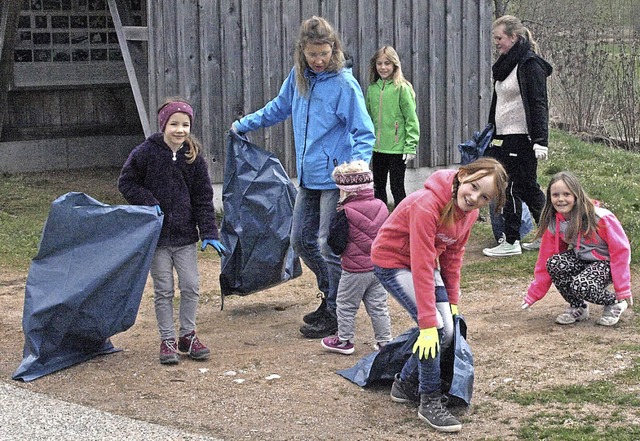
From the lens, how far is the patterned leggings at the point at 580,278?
652cm


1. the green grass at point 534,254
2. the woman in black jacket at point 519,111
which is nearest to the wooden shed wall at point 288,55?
the green grass at point 534,254

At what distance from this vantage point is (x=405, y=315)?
719 centimetres

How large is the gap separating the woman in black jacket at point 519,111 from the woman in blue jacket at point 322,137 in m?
2.41

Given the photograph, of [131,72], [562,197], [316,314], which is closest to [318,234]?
[316,314]

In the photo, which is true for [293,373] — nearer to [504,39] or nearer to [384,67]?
[504,39]

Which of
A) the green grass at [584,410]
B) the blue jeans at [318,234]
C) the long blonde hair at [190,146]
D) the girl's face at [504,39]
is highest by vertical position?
the girl's face at [504,39]

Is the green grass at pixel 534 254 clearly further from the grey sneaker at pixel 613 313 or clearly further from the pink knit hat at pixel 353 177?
the pink knit hat at pixel 353 177

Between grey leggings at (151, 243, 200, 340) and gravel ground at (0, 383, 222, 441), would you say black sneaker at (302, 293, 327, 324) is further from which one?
gravel ground at (0, 383, 222, 441)

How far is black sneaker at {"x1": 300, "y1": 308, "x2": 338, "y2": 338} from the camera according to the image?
659 centimetres

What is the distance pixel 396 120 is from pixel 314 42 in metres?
A: 3.55

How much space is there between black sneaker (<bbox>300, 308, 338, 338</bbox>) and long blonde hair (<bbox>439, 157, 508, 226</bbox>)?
1951 millimetres

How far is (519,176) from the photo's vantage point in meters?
8.59

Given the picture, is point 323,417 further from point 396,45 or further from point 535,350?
point 396,45

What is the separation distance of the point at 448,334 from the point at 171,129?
6.40 feet
